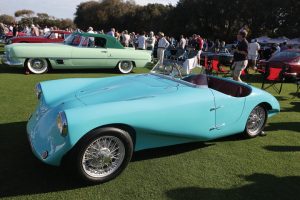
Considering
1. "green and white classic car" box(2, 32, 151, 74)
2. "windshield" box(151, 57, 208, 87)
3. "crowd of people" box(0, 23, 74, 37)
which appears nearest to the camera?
"windshield" box(151, 57, 208, 87)

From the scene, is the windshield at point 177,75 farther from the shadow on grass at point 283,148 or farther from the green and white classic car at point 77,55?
the green and white classic car at point 77,55

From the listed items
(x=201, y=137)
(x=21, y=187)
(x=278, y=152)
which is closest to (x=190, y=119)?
(x=201, y=137)

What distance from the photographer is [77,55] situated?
11.0m

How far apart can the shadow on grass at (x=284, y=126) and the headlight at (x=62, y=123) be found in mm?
3883

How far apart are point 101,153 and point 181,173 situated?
104cm

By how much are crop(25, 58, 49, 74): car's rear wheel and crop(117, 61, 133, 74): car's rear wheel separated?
2636 mm

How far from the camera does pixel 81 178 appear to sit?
11.3 feet

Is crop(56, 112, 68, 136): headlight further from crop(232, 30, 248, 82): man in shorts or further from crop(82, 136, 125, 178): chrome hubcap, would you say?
crop(232, 30, 248, 82): man in shorts

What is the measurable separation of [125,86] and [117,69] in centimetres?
793

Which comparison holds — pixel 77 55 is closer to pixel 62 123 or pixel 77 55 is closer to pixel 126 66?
pixel 126 66

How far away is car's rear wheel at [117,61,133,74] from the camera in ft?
39.8

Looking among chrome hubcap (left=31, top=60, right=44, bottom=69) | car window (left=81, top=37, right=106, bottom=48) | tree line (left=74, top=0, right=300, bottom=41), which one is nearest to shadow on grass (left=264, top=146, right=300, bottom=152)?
car window (left=81, top=37, right=106, bottom=48)

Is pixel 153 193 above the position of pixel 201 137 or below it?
below

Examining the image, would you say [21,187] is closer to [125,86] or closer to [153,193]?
[153,193]
